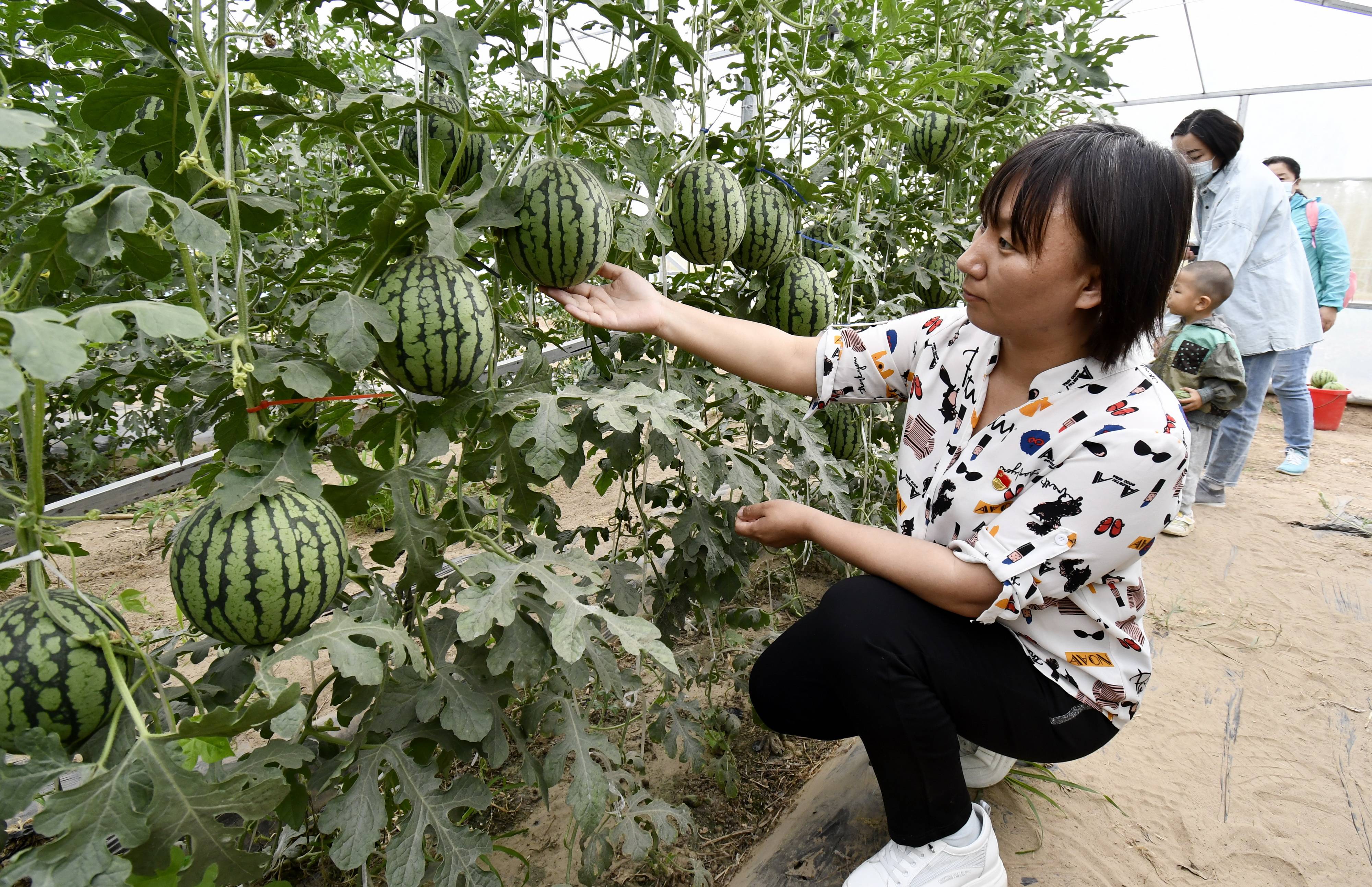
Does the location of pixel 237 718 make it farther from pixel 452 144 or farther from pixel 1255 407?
pixel 1255 407

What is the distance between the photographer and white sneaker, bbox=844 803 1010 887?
5.52 ft

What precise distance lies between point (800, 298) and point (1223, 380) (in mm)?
3328

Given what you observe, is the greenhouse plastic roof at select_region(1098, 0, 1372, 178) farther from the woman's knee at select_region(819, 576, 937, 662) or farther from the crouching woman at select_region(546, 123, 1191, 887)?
the woman's knee at select_region(819, 576, 937, 662)

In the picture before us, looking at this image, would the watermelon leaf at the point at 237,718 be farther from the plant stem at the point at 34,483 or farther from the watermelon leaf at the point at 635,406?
the watermelon leaf at the point at 635,406

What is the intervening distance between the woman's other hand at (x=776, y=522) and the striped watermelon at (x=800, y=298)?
50 centimetres

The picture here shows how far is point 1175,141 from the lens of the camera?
425 cm

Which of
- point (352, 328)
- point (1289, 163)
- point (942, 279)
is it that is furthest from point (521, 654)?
point (1289, 163)

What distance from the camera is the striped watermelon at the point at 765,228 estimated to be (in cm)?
193

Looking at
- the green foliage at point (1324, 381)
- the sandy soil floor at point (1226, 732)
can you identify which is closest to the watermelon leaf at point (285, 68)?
the sandy soil floor at point (1226, 732)

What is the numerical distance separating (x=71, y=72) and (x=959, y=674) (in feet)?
6.24

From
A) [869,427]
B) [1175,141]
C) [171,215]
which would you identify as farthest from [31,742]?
[1175,141]

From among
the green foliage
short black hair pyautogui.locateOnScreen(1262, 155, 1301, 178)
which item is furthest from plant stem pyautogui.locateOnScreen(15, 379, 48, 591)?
the green foliage

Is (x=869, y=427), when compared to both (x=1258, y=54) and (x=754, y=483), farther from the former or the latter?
(x=1258, y=54)

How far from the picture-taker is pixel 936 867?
1.69m
